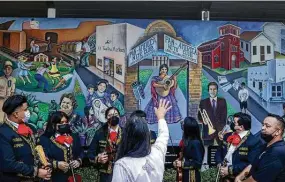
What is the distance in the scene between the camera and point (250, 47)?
8047mm

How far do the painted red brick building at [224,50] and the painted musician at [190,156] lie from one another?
60.6 inches

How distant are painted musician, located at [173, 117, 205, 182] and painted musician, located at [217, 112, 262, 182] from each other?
36cm

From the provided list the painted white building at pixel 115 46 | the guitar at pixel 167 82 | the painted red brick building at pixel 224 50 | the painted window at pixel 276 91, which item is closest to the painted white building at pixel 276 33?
the painted red brick building at pixel 224 50

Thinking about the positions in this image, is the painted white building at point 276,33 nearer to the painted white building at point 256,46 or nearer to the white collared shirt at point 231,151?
the painted white building at point 256,46

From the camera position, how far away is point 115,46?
7918 millimetres

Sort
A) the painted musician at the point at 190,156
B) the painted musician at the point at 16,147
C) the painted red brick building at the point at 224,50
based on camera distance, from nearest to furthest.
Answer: the painted musician at the point at 16,147
the painted musician at the point at 190,156
the painted red brick building at the point at 224,50

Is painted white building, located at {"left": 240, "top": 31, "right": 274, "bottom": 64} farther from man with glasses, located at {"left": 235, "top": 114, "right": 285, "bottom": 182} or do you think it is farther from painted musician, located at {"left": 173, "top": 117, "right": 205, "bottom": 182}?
man with glasses, located at {"left": 235, "top": 114, "right": 285, "bottom": 182}

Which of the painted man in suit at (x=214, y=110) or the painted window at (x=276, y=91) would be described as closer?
the painted man in suit at (x=214, y=110)

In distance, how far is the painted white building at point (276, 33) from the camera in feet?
26.4

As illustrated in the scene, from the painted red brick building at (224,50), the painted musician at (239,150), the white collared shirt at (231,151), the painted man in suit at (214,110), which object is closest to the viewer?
the painted musician at (239,150)

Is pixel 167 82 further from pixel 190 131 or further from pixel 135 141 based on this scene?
pixel 135 141

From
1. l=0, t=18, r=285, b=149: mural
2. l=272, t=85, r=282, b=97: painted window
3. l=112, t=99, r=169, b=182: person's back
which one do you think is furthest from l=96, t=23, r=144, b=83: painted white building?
l=112, t=99, r=169, b=182: person's back

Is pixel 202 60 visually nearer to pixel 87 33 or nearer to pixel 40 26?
pixel 87 33

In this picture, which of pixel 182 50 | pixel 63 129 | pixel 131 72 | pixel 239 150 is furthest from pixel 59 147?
pixel 182 50
